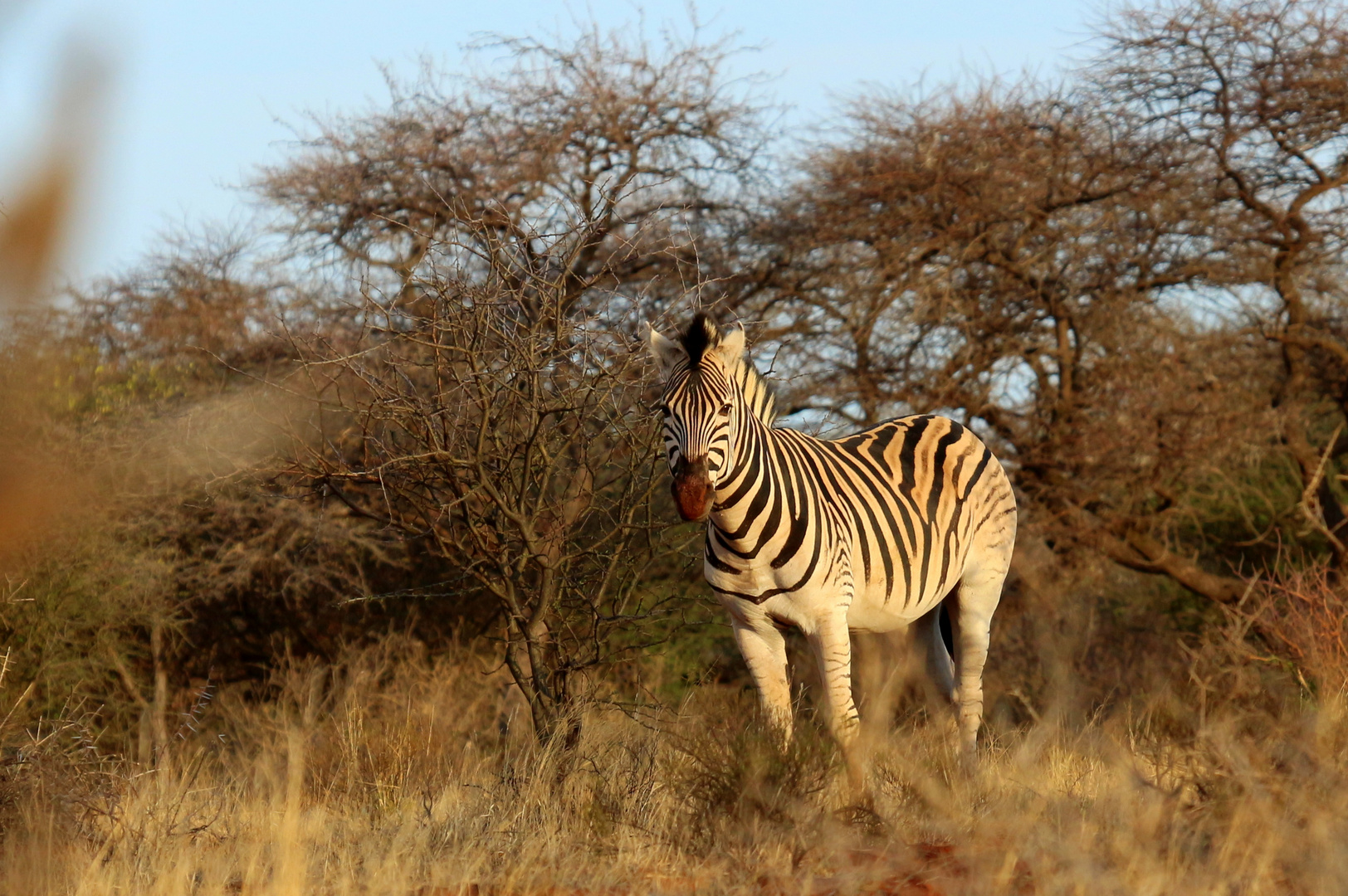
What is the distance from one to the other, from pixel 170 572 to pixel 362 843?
23.8 feet

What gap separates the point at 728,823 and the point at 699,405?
1.80 m

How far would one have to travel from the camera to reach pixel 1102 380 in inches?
487

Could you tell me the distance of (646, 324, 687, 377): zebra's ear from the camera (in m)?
5.97

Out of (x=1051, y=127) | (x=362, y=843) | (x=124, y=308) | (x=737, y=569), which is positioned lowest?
(x=362, y=843)

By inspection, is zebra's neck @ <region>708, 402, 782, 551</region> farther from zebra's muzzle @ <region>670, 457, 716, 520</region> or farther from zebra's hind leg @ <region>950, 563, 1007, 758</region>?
zebra's hind leg @ <region>950, 563, 1007, 758</region>

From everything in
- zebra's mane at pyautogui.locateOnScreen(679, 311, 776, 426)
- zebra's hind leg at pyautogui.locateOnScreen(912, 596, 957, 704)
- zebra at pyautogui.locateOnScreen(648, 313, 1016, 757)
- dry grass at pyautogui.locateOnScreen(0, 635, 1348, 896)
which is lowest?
dry grass at pyautogui.locateOnScreen(0, 635, 1348, 896)

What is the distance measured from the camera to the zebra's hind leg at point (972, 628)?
7383 mm

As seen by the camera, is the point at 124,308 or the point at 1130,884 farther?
the point at 124,308

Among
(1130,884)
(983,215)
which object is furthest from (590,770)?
(983,215)

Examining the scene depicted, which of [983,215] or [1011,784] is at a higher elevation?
[983,215]

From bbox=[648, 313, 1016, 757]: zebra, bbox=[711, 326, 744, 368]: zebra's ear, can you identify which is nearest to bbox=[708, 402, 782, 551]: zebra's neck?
bbox=[648, 313, 1016, 757]: zebra

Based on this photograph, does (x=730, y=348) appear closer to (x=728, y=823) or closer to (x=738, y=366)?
(x=738, y=366)

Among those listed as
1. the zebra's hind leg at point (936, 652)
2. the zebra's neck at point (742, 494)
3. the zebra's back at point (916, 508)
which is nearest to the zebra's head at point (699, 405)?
the zebra's neck at point (742, 494)

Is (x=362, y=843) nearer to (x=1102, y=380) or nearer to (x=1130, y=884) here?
(x=1130, y=884)
